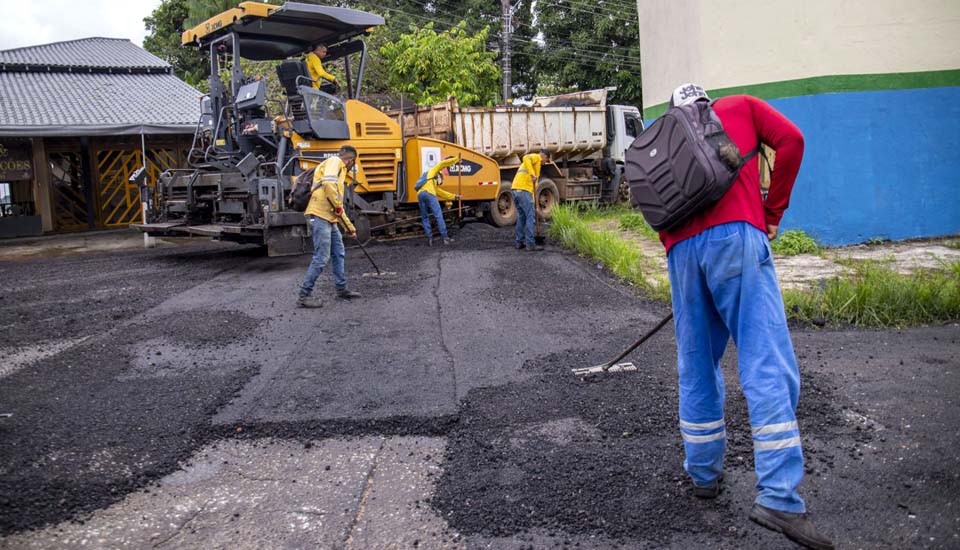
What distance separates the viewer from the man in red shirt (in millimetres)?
3021

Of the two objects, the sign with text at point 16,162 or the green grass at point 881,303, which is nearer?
the green grass at point 881,303

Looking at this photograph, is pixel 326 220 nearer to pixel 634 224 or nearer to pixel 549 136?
pixel 634 224

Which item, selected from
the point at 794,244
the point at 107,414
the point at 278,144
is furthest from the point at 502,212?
the point at 107,414

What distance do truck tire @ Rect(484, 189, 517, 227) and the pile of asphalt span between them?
32.5 ft

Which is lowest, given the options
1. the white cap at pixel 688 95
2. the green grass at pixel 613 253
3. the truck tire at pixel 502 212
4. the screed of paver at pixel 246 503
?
the screed of paver at pixel 246 503

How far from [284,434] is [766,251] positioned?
9.30 feet

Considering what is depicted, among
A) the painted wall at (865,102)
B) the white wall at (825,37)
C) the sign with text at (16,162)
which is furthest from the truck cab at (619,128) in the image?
the sign with text at (16,162)

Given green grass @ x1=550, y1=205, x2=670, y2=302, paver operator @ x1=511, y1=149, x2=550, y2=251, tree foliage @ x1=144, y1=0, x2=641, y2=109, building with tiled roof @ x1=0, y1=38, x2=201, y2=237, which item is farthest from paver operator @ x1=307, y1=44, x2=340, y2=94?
tree foliage @ x1=144, y1=0, x2=641, y2=109

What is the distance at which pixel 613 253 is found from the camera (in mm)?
10250

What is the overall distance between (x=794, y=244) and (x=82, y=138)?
15615 mm

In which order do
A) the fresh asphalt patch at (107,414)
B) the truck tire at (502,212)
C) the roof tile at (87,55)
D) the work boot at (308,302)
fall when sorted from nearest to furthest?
the fresh asphalt patch at (107,414)
the work boot at (308,302)
the truck tire at (502,212)
the roof tile at (87,55)

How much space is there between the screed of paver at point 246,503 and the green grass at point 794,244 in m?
7.77

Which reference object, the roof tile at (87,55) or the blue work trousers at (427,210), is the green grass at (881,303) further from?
the roof tile at (87,55)

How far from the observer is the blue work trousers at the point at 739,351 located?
303cm
